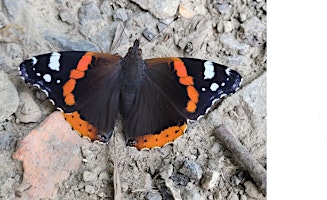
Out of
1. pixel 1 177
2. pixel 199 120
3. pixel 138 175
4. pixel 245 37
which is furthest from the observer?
pixel 245 37

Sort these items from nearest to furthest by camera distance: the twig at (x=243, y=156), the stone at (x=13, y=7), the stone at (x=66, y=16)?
the twig at (x=243, y=156) → the stone at (x=13, y=7) → the stone at (x=66, y=16)

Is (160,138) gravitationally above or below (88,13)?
below

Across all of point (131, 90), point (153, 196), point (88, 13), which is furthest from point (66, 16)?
point (153, 196)

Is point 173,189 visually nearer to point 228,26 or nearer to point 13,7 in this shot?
point 228,26

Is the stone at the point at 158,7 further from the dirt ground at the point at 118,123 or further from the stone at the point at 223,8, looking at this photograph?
the stone at the point at 223,8

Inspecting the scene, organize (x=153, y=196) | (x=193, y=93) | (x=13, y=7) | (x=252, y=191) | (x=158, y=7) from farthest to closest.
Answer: (x=158, y=7)
(x=13, y=7)
(x=193, y=93)
(x=252, y=191)
(x=153, y=196)

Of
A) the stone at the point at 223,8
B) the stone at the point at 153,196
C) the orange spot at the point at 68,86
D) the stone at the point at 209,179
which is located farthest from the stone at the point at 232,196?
the stone at the point at 223,8
